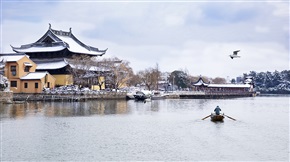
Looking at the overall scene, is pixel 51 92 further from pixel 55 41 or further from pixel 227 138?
pixel 227 138

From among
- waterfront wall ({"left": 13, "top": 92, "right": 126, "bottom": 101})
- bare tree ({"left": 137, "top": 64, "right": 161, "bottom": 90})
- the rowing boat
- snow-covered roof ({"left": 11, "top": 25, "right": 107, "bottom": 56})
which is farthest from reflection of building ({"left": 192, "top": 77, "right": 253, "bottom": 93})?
the rowing boat

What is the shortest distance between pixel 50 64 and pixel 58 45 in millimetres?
3433

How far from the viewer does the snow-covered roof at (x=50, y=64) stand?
60.9 meters

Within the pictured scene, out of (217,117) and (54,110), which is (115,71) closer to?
(54,110)

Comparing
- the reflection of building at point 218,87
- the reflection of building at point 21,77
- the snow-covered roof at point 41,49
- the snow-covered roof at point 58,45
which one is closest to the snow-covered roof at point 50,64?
the snow-covered roof at point 41,49

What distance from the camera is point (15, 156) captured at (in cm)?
1611

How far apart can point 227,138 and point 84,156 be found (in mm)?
8244

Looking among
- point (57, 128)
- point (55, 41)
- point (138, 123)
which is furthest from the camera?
point (55, 41)

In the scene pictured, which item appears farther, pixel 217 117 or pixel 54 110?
pixel 54 110

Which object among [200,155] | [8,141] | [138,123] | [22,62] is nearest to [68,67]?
[22,62]

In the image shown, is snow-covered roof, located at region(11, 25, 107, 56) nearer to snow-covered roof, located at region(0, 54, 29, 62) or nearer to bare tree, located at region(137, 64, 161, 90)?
snow-covered roof, located at region(0, 54, 29, 62)

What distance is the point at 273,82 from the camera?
12256cm

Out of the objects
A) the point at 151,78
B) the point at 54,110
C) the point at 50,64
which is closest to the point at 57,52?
the point at 50,64

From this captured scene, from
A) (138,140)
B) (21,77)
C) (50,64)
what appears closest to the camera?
(138,140)
